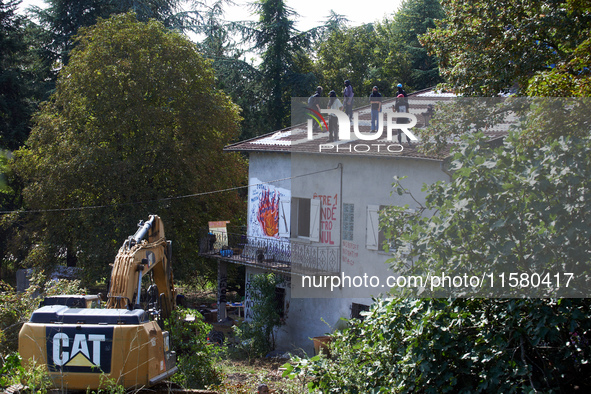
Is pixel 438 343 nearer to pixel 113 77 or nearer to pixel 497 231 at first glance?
pixel 497 231

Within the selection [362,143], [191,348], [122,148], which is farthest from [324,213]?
[122,148]

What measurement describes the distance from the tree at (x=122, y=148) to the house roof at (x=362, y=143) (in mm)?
3017

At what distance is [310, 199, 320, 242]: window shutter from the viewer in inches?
727

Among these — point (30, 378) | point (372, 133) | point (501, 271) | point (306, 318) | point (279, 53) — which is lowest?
point (306, 318)

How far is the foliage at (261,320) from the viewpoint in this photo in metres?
19.7

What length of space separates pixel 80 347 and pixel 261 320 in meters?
11.3

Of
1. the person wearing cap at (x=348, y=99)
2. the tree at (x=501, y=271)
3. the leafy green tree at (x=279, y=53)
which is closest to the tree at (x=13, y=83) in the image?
the leafy green tree at (x=279, y=53)

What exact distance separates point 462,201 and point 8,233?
→ 27.5 m

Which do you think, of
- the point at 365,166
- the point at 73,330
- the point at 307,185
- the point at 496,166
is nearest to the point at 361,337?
the point at 496,166

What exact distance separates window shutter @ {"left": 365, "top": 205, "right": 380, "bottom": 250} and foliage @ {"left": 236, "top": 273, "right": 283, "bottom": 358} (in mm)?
4632

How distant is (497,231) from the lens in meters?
6.35

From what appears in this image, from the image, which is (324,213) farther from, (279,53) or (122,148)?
(279,53)

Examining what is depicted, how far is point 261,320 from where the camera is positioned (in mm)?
19828

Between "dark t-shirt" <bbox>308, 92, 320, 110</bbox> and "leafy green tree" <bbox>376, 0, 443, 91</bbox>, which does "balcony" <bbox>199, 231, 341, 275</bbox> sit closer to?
"dark t-shirt" <bbox>308, 92, 320, 110</bbox>
